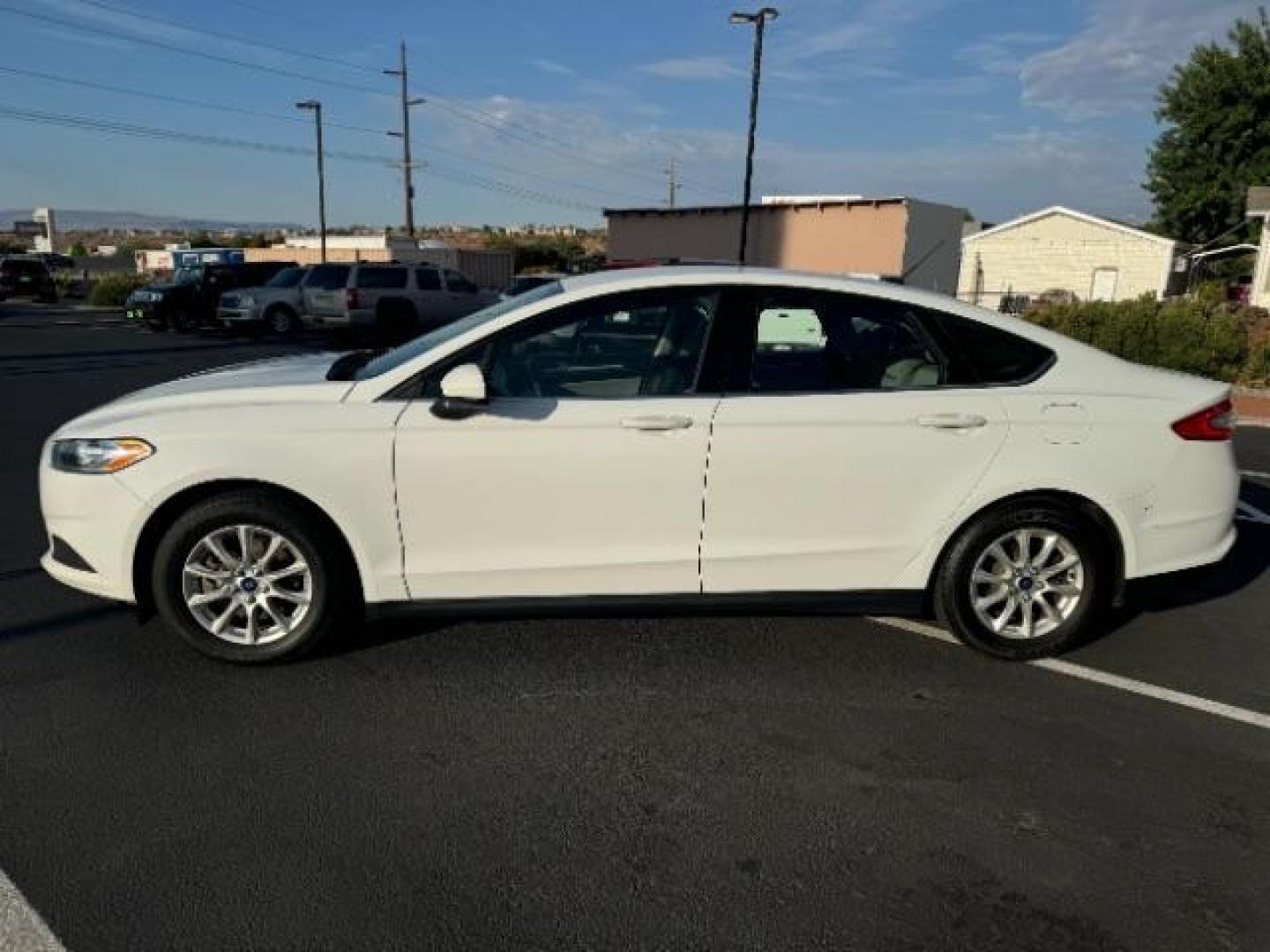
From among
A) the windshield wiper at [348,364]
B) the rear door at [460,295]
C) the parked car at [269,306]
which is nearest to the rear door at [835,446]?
the windshield wiper at [348,364]

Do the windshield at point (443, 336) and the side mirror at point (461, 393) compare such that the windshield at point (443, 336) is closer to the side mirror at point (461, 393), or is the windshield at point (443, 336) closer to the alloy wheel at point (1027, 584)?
the side mirror at point (461, 393)

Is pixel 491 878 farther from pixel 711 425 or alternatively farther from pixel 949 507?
pixel 949 507

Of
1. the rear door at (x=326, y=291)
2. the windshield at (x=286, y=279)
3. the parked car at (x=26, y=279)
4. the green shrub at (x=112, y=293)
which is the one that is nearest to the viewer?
the rear door at (x=326, y=291)

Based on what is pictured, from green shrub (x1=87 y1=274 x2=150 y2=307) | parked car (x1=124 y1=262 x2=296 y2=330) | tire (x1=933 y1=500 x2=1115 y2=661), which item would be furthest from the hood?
green shrub (x1=87 y1=274 x2=150 y2=307)

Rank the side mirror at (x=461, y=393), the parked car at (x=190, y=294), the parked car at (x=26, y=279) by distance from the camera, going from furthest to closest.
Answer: the parked car at (x=26, y=279), the parked car at (x=190, y=294), the side mirror at (x=461, y=393)

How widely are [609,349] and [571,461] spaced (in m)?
A: 0.52

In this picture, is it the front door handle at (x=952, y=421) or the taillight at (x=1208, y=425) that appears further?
the taillight at (x=1208, y=425)

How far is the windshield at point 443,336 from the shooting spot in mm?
3818

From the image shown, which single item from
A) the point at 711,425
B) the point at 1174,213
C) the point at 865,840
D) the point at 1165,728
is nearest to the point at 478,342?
the point at 711,425

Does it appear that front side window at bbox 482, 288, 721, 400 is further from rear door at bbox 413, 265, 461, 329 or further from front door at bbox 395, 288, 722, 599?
rear door at bbox 413, 265, 461, 329

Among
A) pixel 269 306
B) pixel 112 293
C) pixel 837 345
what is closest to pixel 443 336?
pixel 837 345

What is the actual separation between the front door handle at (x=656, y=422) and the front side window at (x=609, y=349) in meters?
0.12

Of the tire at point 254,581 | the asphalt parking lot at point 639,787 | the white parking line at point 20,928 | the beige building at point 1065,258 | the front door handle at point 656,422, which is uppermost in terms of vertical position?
the beige building at point 1065,258

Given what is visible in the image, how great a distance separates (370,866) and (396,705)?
37.6 inches
